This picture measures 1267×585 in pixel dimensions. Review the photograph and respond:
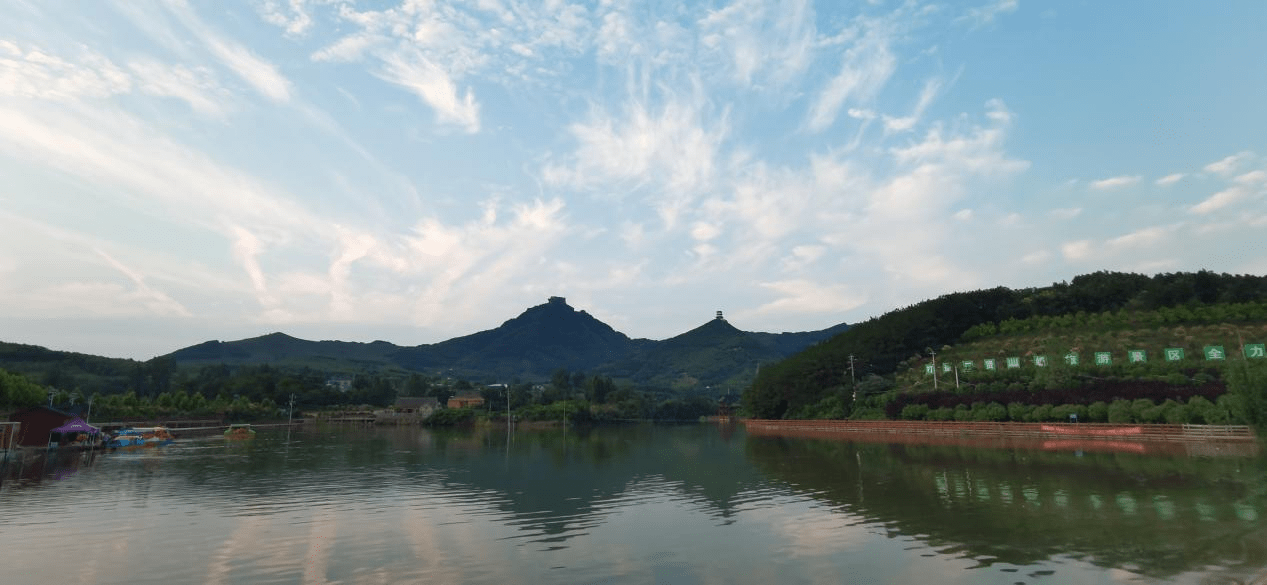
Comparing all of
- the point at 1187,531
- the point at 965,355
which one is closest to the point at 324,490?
the point at 1187,531

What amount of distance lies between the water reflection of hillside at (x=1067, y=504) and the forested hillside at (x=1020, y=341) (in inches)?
1007

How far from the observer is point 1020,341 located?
94125mm

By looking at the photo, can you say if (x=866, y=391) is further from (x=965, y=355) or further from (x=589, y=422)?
(x=589, y=422)

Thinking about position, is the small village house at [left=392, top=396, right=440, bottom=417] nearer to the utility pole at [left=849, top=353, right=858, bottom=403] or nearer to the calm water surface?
the utility pole at [left=849, top=353, right=858, bottom=403]

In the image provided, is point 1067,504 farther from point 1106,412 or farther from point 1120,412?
point 1106,412

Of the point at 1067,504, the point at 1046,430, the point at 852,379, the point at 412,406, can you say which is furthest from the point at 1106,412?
the point at 412,406

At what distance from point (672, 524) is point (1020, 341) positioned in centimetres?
8821

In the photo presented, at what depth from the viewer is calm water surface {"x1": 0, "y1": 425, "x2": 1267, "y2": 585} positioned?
17.7 m

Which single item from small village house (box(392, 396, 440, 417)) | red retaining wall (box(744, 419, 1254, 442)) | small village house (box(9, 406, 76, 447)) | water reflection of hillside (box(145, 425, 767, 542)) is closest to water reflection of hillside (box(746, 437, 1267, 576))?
water reflection of hillside (box(145, 425, 767, 542))

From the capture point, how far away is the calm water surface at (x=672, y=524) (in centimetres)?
1767

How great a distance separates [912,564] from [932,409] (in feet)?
196

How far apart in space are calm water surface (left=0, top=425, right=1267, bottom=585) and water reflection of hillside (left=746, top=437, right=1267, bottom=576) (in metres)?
0.12

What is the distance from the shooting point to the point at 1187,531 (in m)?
19.9

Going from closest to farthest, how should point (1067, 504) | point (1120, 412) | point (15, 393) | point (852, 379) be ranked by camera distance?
point (1067, 504) → point (1120, 412) → point (15, 393) → point (852, 379)
